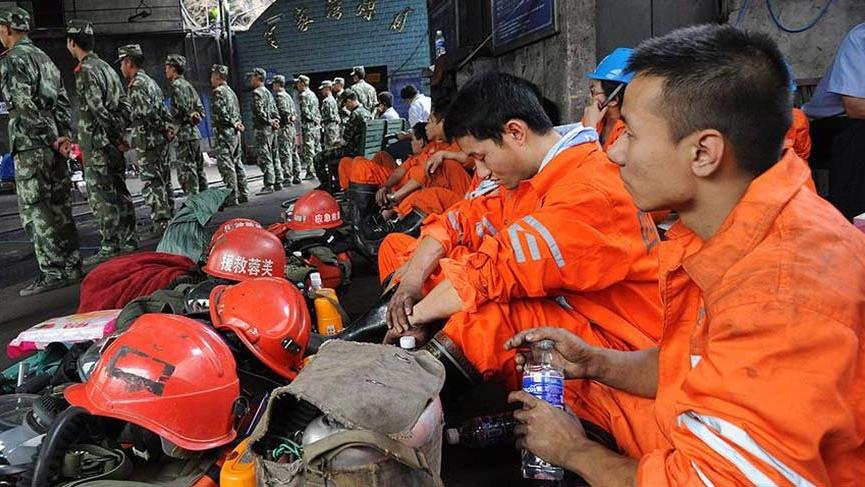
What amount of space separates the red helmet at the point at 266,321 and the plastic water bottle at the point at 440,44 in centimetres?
693

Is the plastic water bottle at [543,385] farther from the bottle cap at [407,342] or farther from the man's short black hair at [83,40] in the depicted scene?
the man's short black hair at [83,40]

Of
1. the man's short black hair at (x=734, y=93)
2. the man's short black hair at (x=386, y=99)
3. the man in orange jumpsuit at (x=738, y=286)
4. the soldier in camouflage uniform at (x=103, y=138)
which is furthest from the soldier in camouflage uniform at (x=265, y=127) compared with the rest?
the man's short black hair at (x=734, y=93)

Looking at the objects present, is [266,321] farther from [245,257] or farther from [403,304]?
[245,257]

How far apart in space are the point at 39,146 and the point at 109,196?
1245 millimetres

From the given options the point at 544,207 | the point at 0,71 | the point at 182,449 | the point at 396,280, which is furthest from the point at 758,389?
the point at 0,71

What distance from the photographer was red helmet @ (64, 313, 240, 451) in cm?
189

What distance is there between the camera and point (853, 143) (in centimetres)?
341

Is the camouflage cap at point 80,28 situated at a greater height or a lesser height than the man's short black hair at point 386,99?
greater

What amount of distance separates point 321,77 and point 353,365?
61.1 feet

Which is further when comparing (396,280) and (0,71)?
(0,71)

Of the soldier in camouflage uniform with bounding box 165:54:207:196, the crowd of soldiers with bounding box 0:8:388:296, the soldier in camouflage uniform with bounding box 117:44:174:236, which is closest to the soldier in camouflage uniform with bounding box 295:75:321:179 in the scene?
the soldier in camouflage uniform with bounding box 165:54:207:196

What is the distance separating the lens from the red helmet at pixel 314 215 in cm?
509

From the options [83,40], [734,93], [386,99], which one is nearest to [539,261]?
[734,93]

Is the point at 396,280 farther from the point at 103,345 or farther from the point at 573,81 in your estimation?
the point at 573,81
